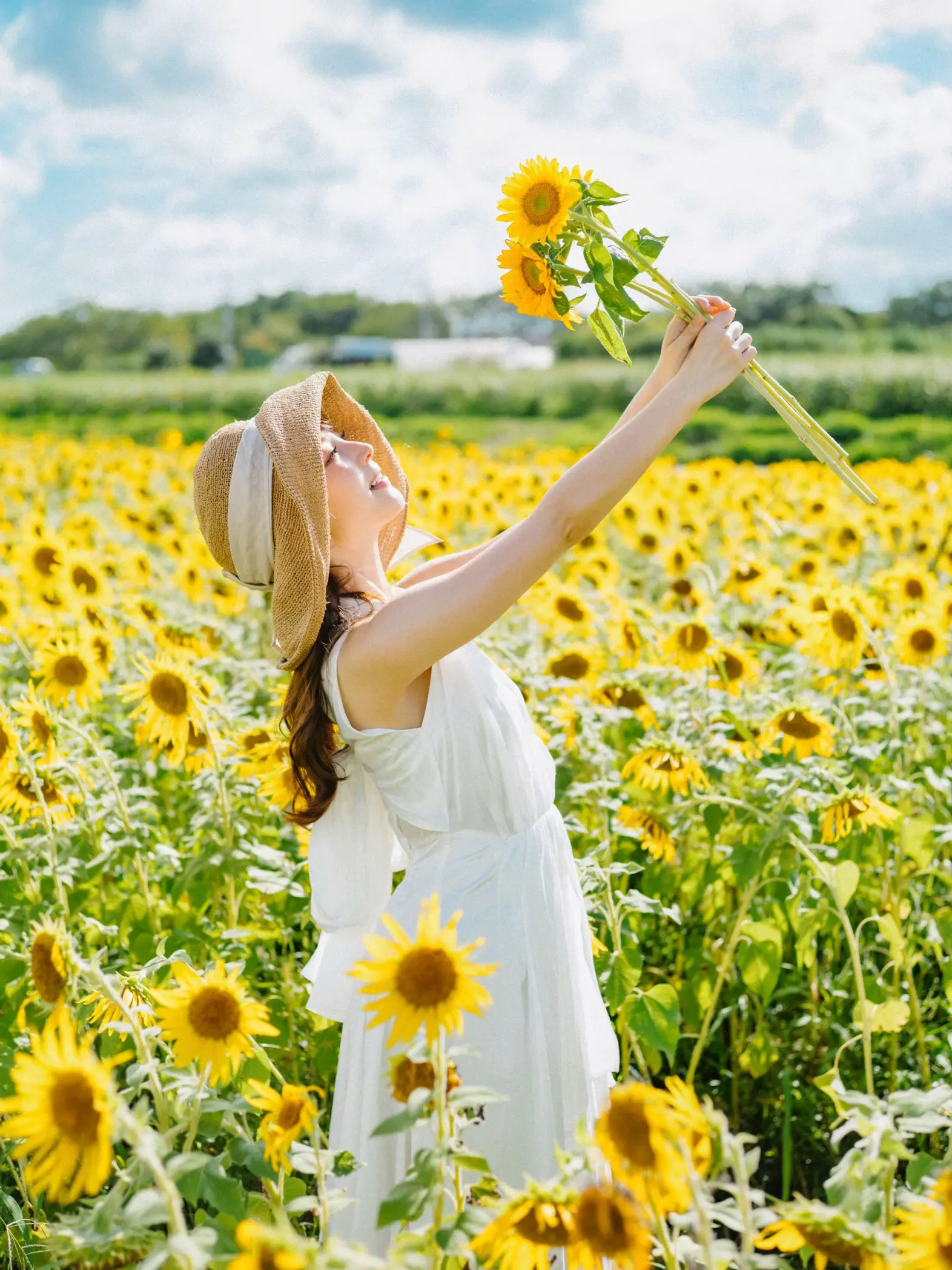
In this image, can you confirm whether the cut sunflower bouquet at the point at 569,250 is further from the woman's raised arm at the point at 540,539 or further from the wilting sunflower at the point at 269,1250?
the wilting sunflower at the point at 269,1250

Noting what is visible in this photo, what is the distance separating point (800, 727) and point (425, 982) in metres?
1.53

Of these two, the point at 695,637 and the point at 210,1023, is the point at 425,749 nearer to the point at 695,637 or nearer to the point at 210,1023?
the point at 210,1023

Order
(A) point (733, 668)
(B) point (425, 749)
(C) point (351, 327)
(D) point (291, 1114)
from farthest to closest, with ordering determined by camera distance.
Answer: (C) point (351, 327)
(A) point (733, 668)
(B) point (425, 749)
(D) point (291, 1114)

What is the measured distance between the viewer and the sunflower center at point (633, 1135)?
42.4 inches

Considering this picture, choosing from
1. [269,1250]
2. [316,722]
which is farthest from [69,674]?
[269,1250]

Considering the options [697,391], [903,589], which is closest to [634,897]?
[697,391]

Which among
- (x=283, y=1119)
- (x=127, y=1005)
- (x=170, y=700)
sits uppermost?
(x=170, y=700)

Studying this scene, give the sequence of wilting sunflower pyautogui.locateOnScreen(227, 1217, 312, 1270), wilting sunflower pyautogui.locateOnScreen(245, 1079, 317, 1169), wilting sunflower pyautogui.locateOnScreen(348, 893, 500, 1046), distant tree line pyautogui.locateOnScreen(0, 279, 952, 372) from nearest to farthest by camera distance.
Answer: wilting sunflower pyautogui.locateOnScreen(227, 1217, 312, 1270), wilting sunflower pyautogui.locateOnScreen(348, 893, 500, 1046), wilting sunflower pyautogui.locateOnScreen(245, 1079, 317, 1169), distant tree line pyautogui.locateOnScreen(0, 279, 952, 372)

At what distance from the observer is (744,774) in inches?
117

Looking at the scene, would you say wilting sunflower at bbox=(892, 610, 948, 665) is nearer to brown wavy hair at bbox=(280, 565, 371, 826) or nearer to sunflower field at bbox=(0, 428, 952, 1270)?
sunflower field at bbox=(0, 428, 952, 1270)

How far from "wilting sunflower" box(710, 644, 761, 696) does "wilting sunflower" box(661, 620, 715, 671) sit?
0.09ft

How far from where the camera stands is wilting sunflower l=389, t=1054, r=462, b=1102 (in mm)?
1266

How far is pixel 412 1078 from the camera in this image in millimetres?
1284

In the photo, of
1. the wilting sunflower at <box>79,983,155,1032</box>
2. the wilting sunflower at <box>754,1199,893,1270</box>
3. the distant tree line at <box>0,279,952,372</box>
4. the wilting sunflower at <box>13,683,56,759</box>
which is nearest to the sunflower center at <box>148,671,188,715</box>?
the wilting sunflower at <box>13,683,56,759</box>
